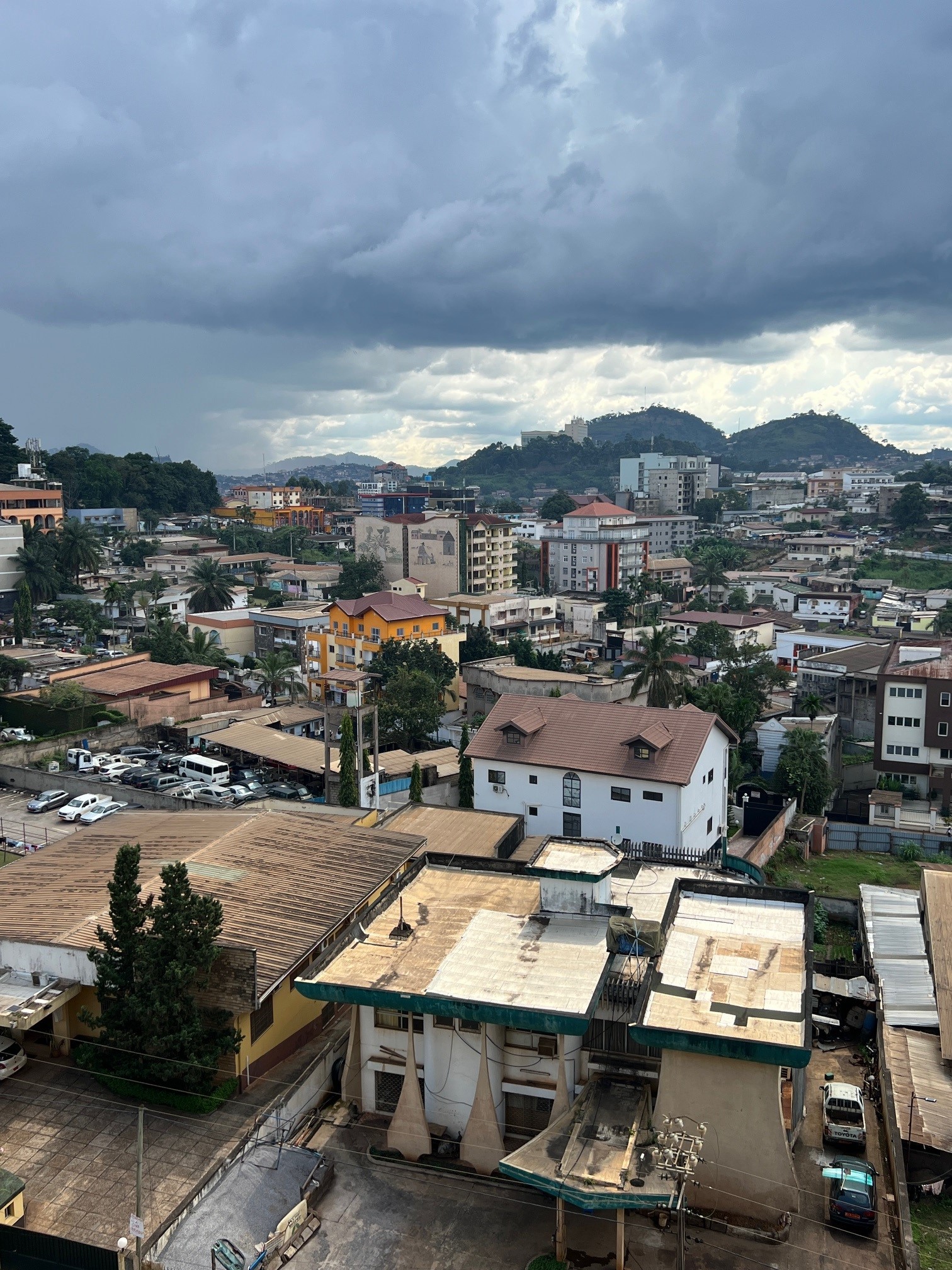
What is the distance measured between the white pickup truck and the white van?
28.4 metres

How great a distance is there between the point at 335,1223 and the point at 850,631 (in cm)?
7409

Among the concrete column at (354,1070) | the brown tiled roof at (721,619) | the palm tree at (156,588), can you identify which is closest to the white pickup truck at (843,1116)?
the concrete column at (354,1070)

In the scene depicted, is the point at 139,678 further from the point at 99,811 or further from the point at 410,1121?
the point at 410,1121

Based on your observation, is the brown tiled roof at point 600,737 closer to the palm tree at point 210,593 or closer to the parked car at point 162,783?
the parked car at point 162,783

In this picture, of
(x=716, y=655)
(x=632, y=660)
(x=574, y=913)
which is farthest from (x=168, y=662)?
(x=574, y=913)

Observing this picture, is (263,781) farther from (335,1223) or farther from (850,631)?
(850,631)

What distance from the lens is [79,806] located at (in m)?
36.6

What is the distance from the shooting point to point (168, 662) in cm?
5881

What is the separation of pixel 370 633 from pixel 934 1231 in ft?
166

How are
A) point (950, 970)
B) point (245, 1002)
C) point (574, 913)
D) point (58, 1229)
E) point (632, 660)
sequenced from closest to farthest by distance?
point (58, 1229) → point (245, 1002) → point (574, 913) → point (950, 970) → point (632, 660)

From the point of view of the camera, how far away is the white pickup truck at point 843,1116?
17031 mm

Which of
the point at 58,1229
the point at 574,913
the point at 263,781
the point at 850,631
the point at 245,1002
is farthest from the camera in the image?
the point at 850,631

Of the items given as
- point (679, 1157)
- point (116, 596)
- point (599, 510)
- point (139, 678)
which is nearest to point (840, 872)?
point (679, 1157)

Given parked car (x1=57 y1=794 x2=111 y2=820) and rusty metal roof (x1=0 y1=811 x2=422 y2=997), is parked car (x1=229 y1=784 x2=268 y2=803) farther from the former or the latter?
rusty metal roof (x1=0 y1=811 x2=422 y2=997)
